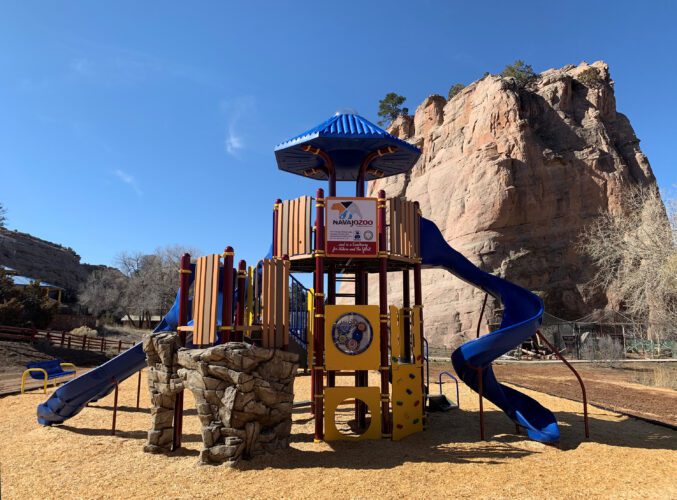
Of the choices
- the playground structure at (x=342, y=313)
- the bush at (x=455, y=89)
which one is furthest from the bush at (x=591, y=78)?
the playground structure at (x=342, y=313)

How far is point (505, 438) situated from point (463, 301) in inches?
1115

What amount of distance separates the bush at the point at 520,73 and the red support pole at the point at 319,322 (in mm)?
48182

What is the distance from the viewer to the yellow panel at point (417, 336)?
10133 mm

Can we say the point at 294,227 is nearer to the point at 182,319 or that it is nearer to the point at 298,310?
→ the point at 298,310

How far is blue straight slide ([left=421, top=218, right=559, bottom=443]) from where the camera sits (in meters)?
9.44

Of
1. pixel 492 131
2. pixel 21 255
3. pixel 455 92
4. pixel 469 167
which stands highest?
pixel 455 92

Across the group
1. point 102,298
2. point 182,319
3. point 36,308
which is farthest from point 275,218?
point 102,298

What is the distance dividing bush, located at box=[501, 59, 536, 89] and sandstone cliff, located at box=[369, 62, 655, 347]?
2.42 m

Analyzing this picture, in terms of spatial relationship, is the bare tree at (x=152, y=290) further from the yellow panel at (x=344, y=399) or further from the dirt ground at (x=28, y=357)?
the yellow panel at (x=344, y=399)

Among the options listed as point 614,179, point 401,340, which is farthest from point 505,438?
point 614,179

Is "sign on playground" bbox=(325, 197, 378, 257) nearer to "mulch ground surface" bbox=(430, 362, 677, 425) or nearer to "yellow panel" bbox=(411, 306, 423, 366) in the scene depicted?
"yellow panel" bbox=(411, 306, 423, 366)

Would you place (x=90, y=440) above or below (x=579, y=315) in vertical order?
below

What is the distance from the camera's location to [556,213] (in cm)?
4012

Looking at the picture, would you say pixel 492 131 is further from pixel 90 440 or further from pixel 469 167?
pixel 90 440
